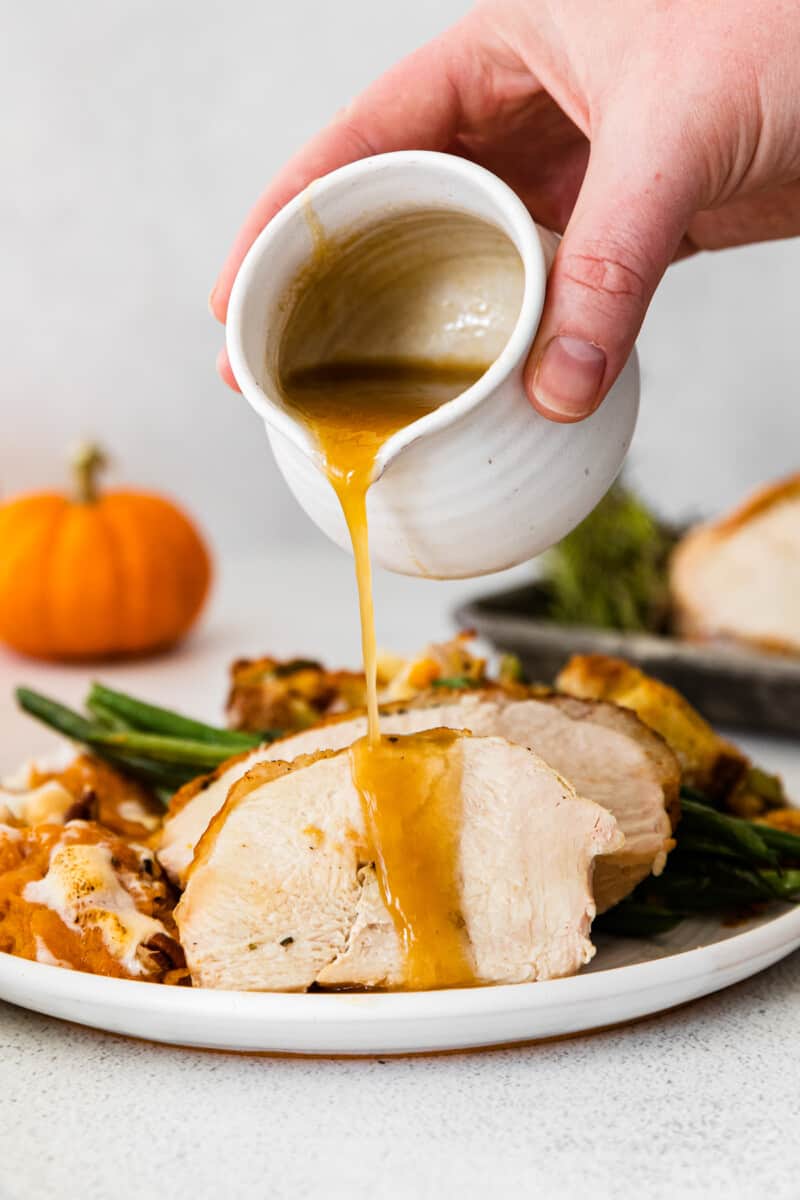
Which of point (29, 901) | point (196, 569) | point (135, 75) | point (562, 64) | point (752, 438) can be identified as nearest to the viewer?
point (29, 901)

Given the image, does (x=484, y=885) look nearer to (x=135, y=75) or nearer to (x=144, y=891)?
(x=144, y=891)

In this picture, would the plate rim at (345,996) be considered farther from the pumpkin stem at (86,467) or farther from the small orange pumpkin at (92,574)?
the pumpkin stem at (86,467)

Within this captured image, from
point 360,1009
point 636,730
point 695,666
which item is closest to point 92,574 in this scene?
point 695,666

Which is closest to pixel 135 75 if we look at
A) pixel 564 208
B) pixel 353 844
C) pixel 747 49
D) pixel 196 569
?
pixel 196 569

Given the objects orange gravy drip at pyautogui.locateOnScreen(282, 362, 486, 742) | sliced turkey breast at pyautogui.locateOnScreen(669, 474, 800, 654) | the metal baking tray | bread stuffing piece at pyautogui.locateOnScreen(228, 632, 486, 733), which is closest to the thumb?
orange gravy drip at pyautogui.locateOnScreen(282, 362, 486, 742)

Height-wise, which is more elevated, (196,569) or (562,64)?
(562,64)

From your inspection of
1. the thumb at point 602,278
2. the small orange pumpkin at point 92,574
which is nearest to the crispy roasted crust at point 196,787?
the thumb at point 602,278
